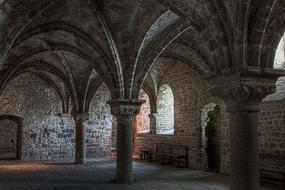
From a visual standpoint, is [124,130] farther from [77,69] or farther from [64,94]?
[64,94]

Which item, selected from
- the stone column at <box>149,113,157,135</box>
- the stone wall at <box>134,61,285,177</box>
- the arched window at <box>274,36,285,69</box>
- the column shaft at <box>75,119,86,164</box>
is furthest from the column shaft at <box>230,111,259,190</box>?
the stone column at <box>149,113,157,135</box>

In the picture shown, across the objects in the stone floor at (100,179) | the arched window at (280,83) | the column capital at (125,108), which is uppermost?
the arched window at (280,83)

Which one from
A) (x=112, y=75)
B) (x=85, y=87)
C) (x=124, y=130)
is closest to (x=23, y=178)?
(x=124, y=130)

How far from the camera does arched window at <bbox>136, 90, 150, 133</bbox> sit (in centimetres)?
1623

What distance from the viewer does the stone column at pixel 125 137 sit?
350 inches

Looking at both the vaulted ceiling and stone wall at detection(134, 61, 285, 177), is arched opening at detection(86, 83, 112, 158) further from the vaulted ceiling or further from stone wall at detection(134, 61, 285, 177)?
the vaulted ceiling

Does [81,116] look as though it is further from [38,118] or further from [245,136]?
[245,136]

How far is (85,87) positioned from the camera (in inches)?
523

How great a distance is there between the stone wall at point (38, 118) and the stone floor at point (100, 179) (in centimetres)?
395

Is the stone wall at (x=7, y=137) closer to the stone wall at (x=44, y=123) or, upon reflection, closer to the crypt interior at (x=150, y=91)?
the crypt interior at (x=150, y=91)

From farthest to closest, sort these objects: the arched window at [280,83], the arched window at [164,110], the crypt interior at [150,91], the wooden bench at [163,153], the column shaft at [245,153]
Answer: the arched window at [164,110], the wooden bench at [163,153], the arched window at [280,83], the crypt interior at [150,91], the column shaft at [245,153]

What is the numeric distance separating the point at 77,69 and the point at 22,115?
415cm

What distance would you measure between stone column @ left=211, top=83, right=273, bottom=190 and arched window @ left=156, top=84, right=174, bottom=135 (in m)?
10.0

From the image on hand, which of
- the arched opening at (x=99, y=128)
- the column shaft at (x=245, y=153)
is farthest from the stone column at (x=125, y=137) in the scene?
the arched opening at (x=99, y=128)
